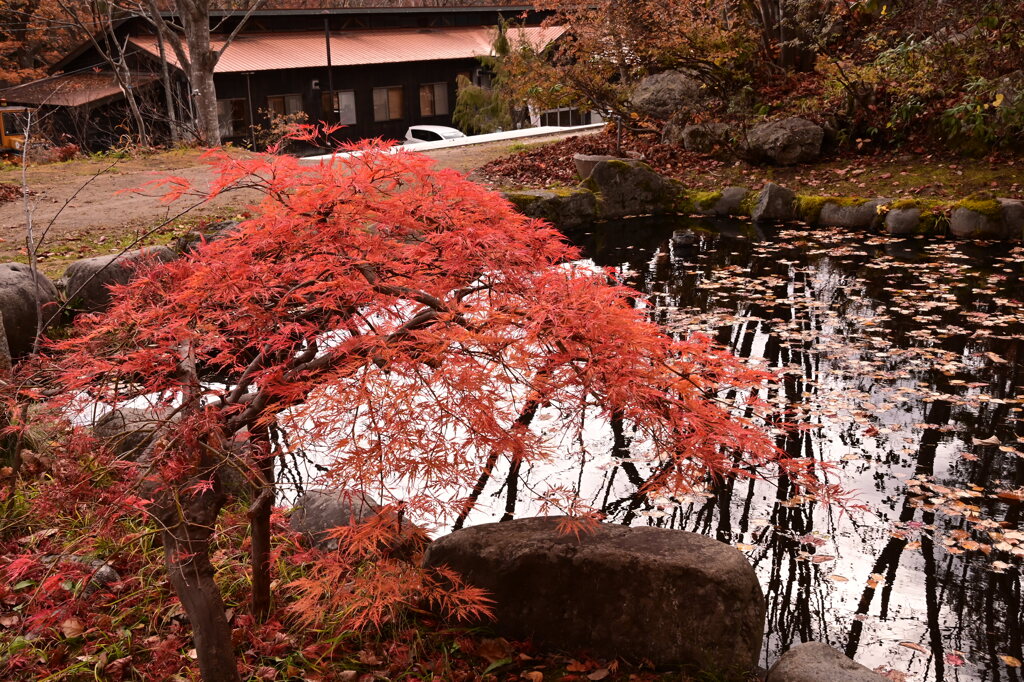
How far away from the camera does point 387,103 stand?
2869 cm

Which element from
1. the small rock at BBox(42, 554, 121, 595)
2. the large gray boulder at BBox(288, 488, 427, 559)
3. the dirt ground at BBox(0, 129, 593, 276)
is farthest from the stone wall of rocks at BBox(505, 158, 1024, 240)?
the small rock at BBox(42, 554, 121, 595)

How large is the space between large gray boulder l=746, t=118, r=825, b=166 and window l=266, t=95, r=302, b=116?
52.2 feet

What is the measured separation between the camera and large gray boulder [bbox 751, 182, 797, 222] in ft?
47.8

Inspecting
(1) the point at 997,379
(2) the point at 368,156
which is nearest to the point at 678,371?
(2) the point at 368,156

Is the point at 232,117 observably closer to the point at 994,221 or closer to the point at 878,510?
the point at 994,221

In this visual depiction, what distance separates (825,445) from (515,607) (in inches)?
133

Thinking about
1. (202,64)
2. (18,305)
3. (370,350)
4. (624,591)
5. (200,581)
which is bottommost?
(624,591)

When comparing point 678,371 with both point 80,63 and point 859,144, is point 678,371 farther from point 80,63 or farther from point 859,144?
point 80,63

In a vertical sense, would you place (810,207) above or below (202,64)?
below

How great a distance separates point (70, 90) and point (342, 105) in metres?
8.12

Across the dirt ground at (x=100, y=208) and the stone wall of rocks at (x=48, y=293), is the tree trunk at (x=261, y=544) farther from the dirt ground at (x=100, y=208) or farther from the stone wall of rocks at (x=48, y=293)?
the dirt ground at (x=100, y=208)

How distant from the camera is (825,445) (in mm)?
6605

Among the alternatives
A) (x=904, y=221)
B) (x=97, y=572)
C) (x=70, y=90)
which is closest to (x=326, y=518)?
(x=97, y=572)

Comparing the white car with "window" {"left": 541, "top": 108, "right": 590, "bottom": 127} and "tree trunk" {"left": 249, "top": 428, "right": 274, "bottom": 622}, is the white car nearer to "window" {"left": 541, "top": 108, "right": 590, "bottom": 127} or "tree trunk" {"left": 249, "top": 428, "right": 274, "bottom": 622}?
"window" {"left": 541, "top": 108, "right": 590, "bottom": 127}
